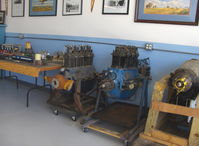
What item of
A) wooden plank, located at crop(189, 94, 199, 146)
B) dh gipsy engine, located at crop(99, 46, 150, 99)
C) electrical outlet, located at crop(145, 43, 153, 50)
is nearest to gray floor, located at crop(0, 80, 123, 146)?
dh gipsy engine, located at crop(99, 46, 150, 99)

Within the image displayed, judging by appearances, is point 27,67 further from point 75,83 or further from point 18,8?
point 18,8

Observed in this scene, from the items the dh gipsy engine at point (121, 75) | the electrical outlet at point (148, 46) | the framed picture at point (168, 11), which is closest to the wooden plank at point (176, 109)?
the dh gipsy engine at point (121, 75)

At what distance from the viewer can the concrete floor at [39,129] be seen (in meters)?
2.33

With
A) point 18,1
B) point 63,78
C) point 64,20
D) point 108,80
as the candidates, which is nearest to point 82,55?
point 63,78

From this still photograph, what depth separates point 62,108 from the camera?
9.80 ft

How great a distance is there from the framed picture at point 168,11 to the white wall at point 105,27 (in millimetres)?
71

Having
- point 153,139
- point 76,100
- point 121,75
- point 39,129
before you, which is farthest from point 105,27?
point 153,139

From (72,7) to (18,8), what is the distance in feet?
4.98

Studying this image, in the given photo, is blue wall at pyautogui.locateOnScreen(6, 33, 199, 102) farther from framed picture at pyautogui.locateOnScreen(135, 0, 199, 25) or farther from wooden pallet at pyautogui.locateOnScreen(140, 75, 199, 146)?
wooden pallet at pyautogui.locateOnScreen(140, 75, 199, 146)

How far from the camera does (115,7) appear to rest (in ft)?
10.4

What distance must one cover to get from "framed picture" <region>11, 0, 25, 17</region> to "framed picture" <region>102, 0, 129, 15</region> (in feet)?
6.57

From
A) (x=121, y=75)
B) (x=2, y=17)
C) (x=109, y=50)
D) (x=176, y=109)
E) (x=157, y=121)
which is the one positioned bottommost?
(x=157, y=121)

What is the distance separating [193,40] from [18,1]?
11.6 feet

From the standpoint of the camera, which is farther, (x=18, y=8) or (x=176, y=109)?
(x=18, y=8)
